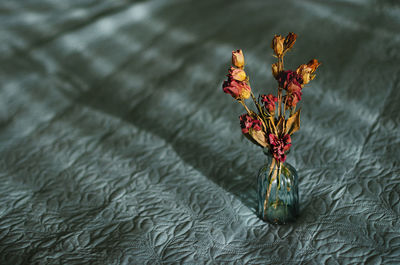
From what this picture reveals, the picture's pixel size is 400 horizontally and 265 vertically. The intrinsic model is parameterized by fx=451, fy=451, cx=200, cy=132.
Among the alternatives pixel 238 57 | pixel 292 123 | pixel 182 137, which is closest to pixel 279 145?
pixel 292 123

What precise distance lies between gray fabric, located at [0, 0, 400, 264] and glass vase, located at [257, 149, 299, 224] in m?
0.03

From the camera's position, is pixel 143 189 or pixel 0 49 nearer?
pixel 143 189

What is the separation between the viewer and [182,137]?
1448mm

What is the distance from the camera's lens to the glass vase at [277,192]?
102 centimetres

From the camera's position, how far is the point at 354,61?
1754 mm

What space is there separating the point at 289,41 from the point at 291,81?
0.10m

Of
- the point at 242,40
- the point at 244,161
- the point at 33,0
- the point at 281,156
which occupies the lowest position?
the point at 281,156

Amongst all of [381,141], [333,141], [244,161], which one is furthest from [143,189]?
[381,141]

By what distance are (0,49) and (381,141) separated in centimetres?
170

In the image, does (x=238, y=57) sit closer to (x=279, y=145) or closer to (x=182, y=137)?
(x=279, y=145)

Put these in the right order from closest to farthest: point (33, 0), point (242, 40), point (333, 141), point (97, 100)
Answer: point (333, 141)
point (97, 100)
point (242, 40)
point (33, 0)

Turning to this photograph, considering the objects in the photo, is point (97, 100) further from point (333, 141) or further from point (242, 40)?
point (333, 141)

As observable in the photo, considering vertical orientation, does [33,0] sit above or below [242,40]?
above

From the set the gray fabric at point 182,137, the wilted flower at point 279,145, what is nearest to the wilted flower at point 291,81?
the wilted flower at point 279,145
